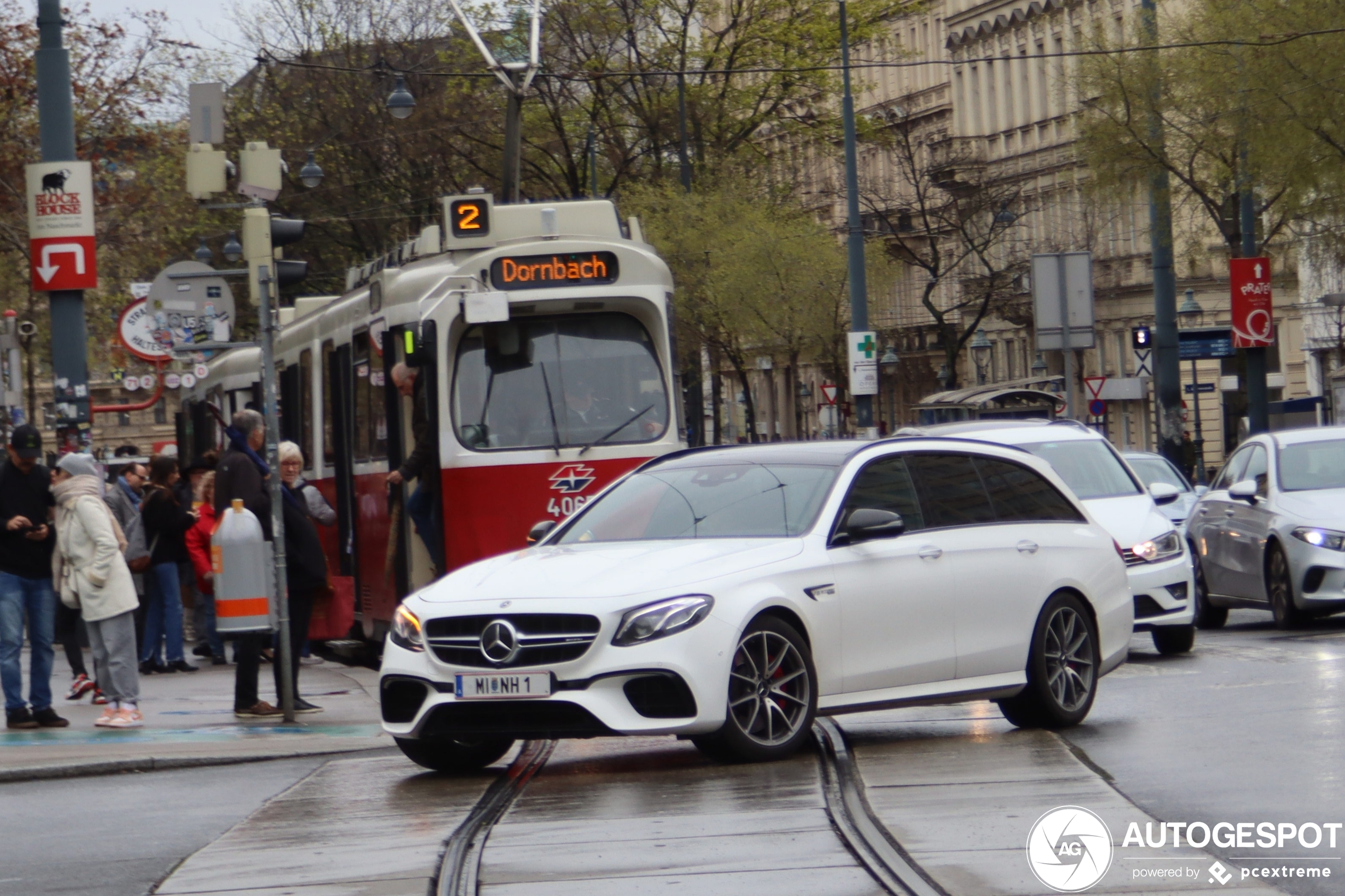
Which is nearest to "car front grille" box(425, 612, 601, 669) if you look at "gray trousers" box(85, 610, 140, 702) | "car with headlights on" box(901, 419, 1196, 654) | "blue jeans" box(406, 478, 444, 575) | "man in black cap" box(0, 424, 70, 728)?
"gray trousers" box(85, 610, 140, 702)

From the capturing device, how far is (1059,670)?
12.2 m

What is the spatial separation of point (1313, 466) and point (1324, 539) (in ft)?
3.66

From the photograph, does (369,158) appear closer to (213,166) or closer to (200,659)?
(200,659)

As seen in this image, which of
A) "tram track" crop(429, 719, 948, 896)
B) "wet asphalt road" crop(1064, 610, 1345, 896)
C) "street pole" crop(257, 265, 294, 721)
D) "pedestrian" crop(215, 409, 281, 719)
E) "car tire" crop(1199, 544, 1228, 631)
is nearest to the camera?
"tram track" crop(429, 719, 948, 896)

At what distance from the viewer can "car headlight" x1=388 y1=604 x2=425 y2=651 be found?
10.7 meters

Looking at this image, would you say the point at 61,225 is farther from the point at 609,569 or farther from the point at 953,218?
the point at 953,218

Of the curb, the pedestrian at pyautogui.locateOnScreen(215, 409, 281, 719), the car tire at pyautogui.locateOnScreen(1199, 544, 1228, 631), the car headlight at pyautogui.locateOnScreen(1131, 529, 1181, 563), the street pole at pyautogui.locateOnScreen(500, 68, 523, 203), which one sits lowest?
the car tire at pyautogui.locateOnScreen(1199, 544, 1228, 631)

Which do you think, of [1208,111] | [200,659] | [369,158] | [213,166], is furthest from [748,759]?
[369,158]

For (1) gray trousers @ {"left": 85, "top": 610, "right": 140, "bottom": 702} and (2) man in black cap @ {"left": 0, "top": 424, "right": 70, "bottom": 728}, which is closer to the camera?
(1) gray trousers @ {"left": 85, "top": 610, "right": 140, "bottom": 702}

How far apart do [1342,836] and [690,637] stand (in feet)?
10.4

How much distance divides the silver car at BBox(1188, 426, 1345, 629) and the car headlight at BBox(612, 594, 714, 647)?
31.5 feet

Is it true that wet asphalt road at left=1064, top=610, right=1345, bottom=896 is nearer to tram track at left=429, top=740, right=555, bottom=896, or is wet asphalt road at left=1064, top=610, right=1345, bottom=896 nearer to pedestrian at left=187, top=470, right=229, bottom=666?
tram track at left=429, top=740, right=555, bottom=896

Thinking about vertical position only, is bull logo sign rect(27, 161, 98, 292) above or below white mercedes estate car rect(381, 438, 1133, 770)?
above

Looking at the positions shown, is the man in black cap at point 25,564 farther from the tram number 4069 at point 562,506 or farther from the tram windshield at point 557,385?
the tram number 4069 at point 562,506
